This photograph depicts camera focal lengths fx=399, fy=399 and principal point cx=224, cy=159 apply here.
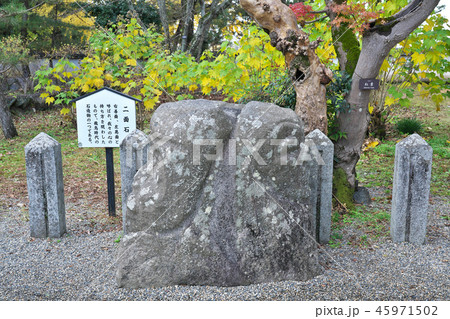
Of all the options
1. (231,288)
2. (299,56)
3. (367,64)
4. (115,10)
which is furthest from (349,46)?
(115,10)

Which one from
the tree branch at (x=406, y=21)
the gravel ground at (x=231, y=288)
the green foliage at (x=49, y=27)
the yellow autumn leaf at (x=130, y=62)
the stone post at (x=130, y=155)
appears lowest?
the gravel ground at (x=231, y=288)

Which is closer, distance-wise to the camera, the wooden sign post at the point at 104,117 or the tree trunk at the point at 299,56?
the tree trunk at the point at 299,56

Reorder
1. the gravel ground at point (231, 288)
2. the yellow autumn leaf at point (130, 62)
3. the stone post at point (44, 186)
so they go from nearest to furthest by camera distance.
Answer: the gravel ground at point (231, 288) < the stone post at point (44, 186) < the yellow autumn leaf at point (130, 62)

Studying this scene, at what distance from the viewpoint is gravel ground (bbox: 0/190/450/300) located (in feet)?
10.0

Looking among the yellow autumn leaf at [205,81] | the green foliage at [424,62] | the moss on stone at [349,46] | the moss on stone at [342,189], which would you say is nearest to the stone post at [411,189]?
the moss on stone at [342,189]

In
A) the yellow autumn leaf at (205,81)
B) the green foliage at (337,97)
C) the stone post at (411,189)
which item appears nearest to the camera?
the stone post at (411,189)

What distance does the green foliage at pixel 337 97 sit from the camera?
4820 millimetres

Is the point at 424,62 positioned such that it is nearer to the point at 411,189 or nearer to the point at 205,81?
the point at 205,81

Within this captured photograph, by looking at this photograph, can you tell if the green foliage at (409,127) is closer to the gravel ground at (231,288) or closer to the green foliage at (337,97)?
the green foliage at (337,97)

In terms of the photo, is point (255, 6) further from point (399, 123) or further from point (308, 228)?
point (399, 123)

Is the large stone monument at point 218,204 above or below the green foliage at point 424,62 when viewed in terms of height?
below

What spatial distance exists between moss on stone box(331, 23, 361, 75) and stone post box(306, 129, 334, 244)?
1517mm

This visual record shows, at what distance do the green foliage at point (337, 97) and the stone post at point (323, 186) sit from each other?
38.8 inches

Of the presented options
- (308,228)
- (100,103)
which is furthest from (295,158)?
(100,103)
